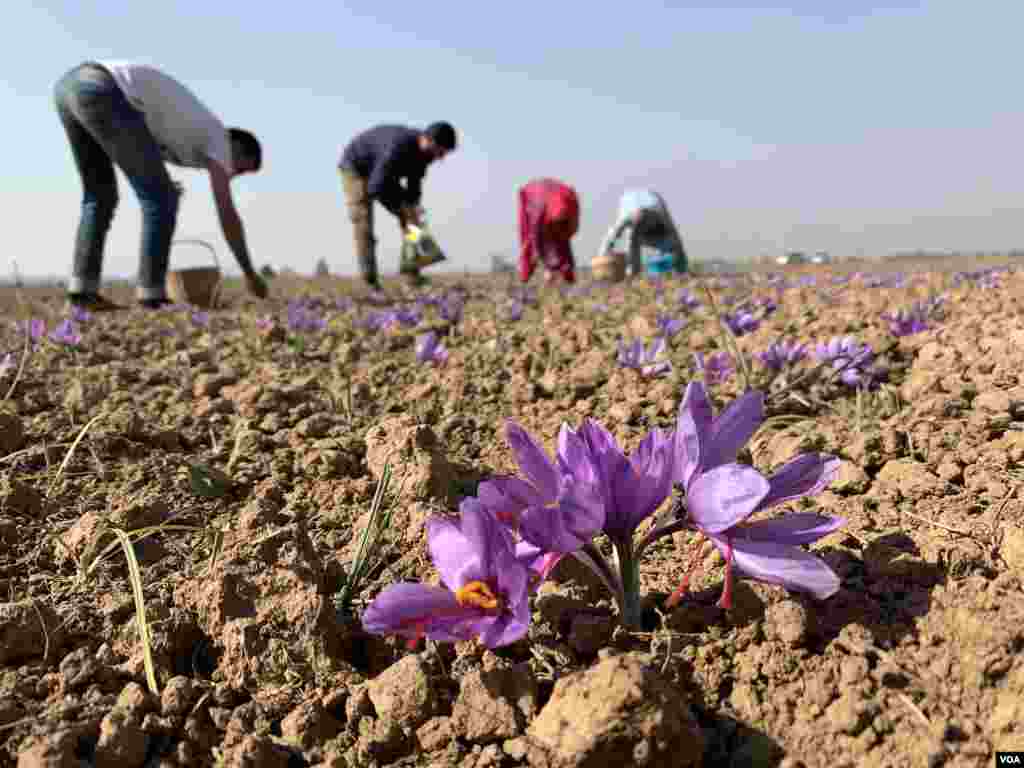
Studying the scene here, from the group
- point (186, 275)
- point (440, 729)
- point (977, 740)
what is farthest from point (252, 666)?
point (186, 275)

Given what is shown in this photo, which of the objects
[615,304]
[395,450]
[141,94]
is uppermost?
[141,94]

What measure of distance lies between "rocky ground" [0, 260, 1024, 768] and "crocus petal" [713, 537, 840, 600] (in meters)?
0.06

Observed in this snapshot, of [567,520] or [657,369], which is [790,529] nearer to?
[567,520]

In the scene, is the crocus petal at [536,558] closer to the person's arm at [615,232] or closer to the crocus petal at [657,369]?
the crocus petal at [657,369]

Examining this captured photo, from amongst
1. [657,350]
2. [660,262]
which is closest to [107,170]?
[657,350]

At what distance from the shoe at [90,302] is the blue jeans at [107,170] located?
0.15ft

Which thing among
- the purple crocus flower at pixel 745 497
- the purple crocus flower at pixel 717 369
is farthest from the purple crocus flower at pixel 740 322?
the purple crocus flower at pixel 745 497

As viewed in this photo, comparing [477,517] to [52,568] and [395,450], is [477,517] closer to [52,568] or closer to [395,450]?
[395,450]

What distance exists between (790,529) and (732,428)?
16 cm

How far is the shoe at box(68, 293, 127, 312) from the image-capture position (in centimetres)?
506

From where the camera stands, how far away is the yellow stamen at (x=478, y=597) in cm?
88

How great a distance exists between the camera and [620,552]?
971 millimetres

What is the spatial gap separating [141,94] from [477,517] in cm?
505

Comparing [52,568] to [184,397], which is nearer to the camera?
[52,568]
